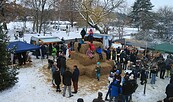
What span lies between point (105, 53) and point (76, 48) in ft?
7.17

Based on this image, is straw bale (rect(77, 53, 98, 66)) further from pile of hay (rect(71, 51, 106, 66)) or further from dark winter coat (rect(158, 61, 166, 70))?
dark winter coat (rect(158, 61, 166, 70))

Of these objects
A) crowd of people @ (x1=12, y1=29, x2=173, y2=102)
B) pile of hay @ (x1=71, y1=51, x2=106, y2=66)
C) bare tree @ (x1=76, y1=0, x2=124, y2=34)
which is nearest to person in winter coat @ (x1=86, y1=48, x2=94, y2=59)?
crowd of people @ (x1=12, y1=29, x2=173, y2=102)

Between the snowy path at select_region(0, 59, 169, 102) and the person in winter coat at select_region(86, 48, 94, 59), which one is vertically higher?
the person in winter coat at select_region(86, 48, 94, 59)

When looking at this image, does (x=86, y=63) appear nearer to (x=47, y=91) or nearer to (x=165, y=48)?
(x=47, y=91)

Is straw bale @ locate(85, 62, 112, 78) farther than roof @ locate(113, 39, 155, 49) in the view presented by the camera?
No

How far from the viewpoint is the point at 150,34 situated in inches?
1312

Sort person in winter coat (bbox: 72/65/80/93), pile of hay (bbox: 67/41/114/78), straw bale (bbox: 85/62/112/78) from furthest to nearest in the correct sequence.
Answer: pile of hay (bbox: 67/41/114/78) → straw bale (bbox: 85/62/112/78) → person in winter coat (bbox: 72/65/80/93)

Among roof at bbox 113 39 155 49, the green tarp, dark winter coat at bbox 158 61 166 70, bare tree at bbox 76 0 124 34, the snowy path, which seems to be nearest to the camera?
the snowy path

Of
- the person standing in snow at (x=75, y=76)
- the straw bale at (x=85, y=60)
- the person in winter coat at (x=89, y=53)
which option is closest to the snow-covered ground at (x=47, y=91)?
the person standing in snow at (x=75, y=76)

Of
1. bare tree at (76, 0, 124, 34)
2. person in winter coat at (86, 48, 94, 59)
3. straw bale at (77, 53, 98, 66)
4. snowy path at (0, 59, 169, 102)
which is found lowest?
snowy path at (0, 59, 169, 102)

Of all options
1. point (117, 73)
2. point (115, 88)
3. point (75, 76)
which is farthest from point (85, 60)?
point (115, 88)

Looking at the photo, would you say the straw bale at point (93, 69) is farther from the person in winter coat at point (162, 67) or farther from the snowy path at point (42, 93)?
the person in winter coat at point (162, 67)

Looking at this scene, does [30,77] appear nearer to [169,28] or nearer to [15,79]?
[15,79]

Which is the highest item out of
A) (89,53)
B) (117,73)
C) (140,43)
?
(140,43)
